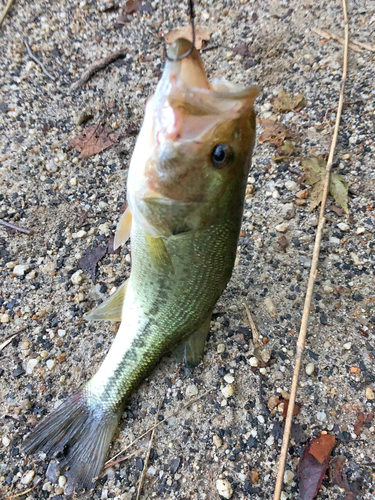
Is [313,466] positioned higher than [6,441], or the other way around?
[6,441]

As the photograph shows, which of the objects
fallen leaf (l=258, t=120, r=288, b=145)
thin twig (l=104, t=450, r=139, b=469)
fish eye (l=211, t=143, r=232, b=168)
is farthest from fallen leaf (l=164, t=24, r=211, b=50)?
thin twig (l=104, t=450, r=139, b=469)

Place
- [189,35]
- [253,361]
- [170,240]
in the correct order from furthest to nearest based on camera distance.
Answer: [189,35]
[253,361]
[170,240]

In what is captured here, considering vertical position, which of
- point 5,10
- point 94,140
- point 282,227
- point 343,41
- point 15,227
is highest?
point 5,10

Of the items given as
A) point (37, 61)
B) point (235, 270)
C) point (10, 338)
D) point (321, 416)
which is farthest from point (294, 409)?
point (37, 61)

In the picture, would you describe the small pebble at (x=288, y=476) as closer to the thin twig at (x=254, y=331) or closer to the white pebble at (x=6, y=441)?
the thin twig at (x=254, y=331)

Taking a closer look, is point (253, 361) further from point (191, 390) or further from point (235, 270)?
point (235, 270)

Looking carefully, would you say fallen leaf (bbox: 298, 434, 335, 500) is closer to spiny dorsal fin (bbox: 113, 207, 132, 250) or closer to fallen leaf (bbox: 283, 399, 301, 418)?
fallen leaf (bbox: 283, 399, 301, 418)

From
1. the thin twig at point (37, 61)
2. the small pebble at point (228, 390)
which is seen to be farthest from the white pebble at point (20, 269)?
the thin twig at point (37, 61)
